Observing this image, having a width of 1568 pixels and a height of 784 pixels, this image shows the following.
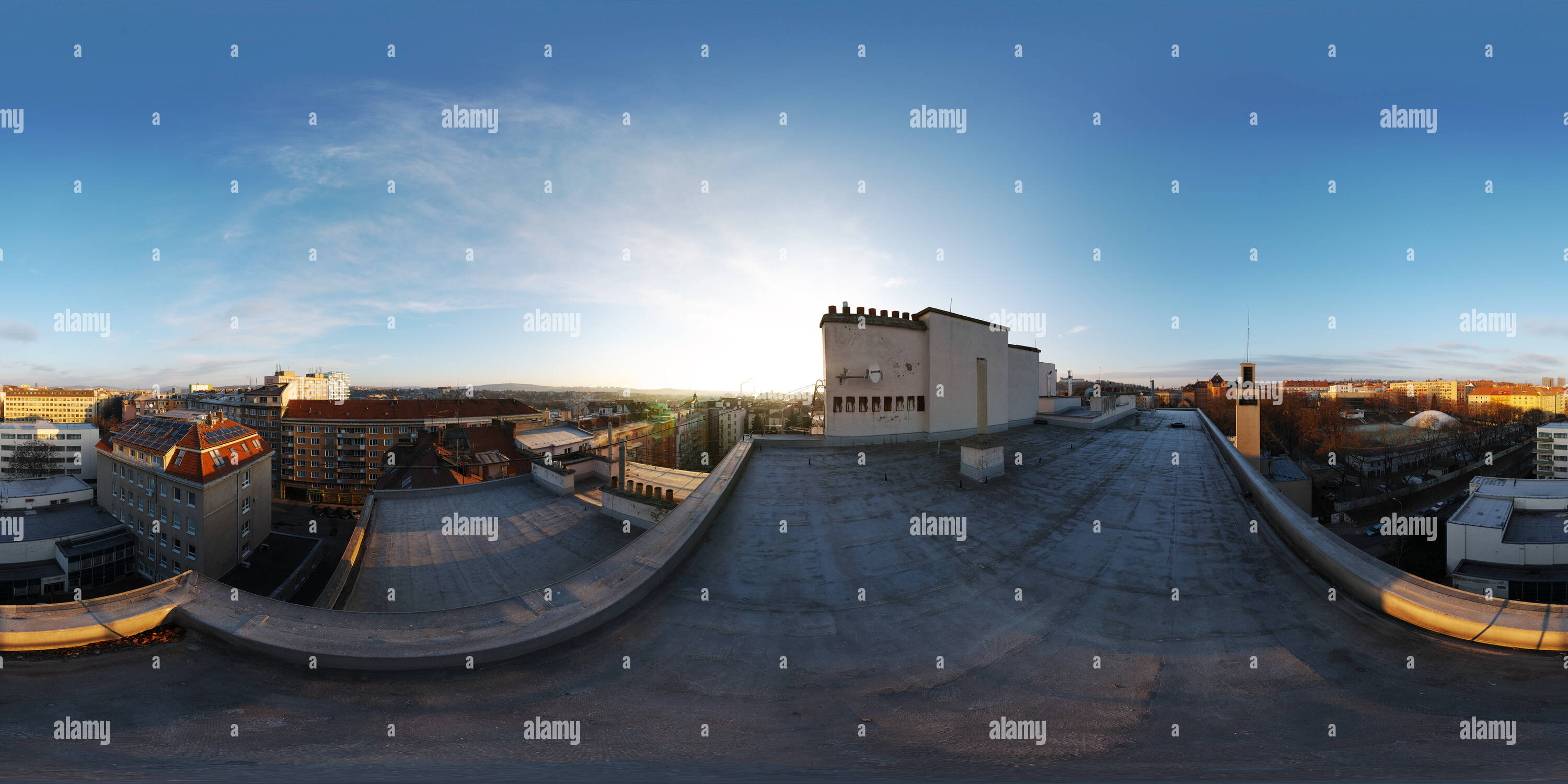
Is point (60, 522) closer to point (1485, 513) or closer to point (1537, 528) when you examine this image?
point (1485, 513)

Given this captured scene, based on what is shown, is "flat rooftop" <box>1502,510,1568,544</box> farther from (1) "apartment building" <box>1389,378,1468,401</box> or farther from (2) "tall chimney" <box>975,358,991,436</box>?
(1) "apartment building" <box>1389,378,1468,401</box>

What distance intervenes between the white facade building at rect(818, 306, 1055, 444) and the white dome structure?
297ft

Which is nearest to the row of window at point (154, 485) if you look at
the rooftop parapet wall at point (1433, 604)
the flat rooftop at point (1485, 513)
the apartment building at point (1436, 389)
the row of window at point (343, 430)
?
the row of window at point (343, 430)

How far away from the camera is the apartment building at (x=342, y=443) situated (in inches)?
2082

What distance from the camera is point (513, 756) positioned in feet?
13.3

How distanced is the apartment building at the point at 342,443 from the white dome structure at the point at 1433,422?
119 metres

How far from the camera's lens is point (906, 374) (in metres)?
18.6

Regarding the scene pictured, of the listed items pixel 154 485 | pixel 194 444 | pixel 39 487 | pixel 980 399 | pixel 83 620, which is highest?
pixel 980 399

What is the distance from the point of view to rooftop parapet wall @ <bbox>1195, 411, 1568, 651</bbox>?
5180mm

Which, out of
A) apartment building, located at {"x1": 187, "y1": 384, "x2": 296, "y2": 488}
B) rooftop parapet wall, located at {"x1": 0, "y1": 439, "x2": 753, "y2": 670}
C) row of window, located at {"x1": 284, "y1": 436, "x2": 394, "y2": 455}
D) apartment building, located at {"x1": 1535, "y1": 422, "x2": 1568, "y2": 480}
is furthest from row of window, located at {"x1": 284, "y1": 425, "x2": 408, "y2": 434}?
apartment building, located at {"x1": 1535, "y1": 422, "x2": 1568, "y2": 480}

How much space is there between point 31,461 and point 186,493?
4621 cm

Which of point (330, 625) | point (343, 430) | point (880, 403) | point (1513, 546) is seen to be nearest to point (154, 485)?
point (343, 430)

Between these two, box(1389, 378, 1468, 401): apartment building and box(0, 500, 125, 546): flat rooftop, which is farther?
box(1389, 378, 1468, 401): apartment building

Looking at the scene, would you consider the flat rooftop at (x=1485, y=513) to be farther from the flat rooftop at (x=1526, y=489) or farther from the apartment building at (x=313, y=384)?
the apartment building at (x=313, y=384)
